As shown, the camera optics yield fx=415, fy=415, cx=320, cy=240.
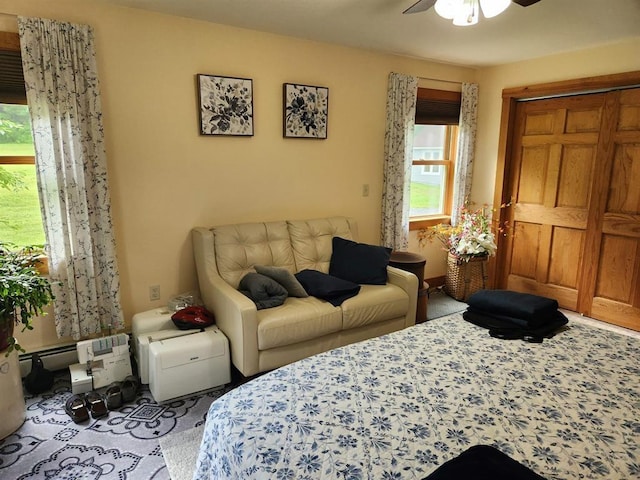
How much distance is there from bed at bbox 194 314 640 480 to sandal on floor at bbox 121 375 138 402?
1297 millimetres

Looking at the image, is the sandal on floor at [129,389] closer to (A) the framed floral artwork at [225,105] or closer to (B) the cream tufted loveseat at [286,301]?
(B) the cream tufted loveseat at [286,301]

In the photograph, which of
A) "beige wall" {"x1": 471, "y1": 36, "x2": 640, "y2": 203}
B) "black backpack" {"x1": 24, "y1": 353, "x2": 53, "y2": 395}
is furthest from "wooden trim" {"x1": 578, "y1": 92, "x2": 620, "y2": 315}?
"black backpack" {"x1": 24, "y1": 353, "x2": 53, "y2": 395}

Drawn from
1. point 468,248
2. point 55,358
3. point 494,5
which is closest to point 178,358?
point 55,358

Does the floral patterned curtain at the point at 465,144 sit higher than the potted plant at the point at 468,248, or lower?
higher

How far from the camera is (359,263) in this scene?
3381mm

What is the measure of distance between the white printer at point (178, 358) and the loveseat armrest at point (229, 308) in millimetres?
100

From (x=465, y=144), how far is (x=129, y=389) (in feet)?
13.1

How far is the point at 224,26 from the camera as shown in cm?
316

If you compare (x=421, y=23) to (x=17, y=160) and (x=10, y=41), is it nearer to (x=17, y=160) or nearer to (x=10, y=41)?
(x=10, y=41)

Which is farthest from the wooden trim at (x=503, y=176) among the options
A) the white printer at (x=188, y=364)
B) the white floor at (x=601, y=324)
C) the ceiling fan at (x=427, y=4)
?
the white printer at (x=188, y=364)

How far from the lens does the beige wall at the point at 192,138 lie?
288 cm

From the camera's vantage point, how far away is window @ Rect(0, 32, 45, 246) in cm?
254

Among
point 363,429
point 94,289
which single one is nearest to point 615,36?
point 363,429

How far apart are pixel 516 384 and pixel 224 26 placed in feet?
10.1
